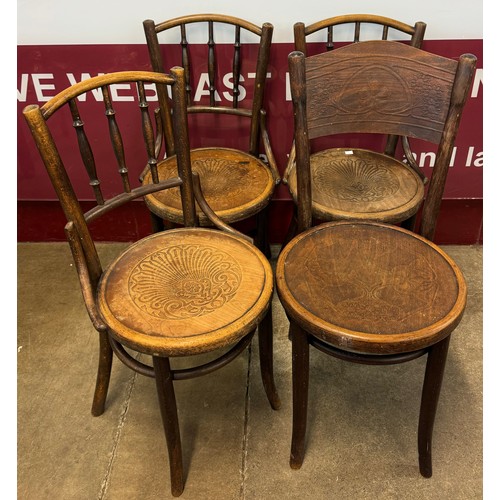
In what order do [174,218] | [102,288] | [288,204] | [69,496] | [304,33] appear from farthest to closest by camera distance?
[288,204] → [304,33] → [174,218] → [69,496] → [102,288]

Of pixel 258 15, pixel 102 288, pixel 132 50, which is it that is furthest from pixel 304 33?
pixel 102 288

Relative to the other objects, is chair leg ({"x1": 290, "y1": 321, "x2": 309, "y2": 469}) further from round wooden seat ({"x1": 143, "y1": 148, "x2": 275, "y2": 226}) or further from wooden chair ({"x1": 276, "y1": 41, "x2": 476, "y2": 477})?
round wooden seat ({"x1": 143, "y1": 148, "x2": 275, "y2": 226})

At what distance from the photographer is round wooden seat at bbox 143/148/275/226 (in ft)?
6.37

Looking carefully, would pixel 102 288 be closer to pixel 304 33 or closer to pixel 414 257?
pixel 414 257

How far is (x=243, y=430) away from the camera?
1937mm

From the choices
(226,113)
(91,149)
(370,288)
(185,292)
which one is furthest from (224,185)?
(370,288)

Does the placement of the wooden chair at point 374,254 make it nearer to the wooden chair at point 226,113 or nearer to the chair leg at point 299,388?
the chair leg at point 299,388

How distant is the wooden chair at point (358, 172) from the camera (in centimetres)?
191

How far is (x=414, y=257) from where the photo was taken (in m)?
1.63

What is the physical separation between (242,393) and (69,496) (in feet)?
2.35

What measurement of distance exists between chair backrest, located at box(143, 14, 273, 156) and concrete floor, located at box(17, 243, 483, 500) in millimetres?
1022

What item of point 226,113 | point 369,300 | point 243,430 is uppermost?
point 226,113

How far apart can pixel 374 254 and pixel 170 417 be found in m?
0.81

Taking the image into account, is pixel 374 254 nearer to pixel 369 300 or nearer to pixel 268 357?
pixel 369 300
